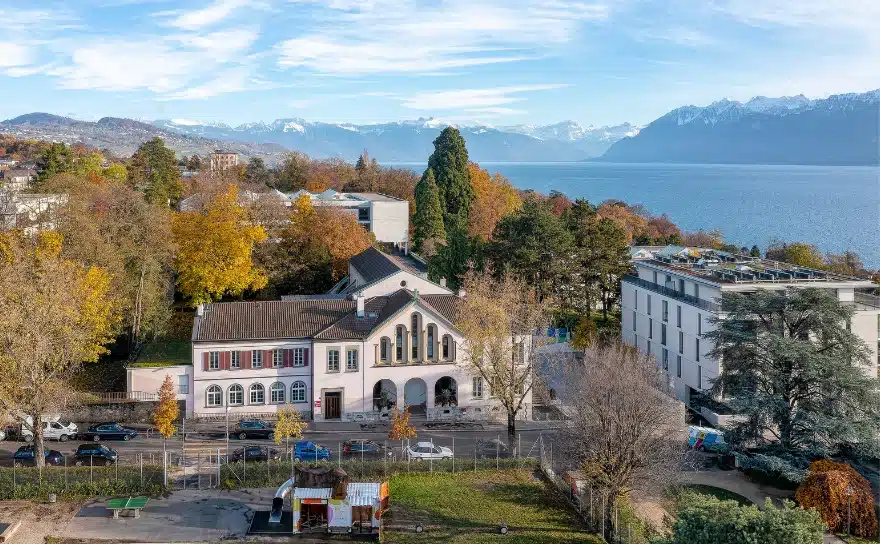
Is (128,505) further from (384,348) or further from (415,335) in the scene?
(415,335)

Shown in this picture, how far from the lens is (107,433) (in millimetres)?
38375

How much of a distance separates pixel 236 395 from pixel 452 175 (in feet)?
145

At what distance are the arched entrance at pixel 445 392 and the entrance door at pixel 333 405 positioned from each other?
17.4 feet

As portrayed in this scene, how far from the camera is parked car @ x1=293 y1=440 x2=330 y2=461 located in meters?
35.3

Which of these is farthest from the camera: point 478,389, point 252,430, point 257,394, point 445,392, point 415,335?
point 478,389

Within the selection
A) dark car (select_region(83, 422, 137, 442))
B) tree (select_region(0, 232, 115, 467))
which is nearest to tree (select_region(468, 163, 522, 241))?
tree (select_region(0, 232, 115, 467))

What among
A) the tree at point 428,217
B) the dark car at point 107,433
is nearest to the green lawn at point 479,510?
the dark car at point 107,433

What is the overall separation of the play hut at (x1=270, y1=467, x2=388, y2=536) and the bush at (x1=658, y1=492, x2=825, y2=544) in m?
11.3

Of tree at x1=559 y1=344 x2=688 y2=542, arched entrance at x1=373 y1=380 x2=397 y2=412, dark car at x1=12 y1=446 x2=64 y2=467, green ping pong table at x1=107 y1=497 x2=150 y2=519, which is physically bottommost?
green ping pong table at x1=107 y1=497 x2=150 y2=519

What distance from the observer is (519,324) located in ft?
140

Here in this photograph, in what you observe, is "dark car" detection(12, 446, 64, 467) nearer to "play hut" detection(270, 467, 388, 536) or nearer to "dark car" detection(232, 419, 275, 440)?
"dark car" detection(232, 419, 275, 440)

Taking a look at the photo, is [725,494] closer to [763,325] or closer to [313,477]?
[763,325]

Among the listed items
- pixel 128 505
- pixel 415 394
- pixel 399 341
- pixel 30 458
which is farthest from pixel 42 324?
pixel 415 394

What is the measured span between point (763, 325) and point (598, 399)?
1325cm
